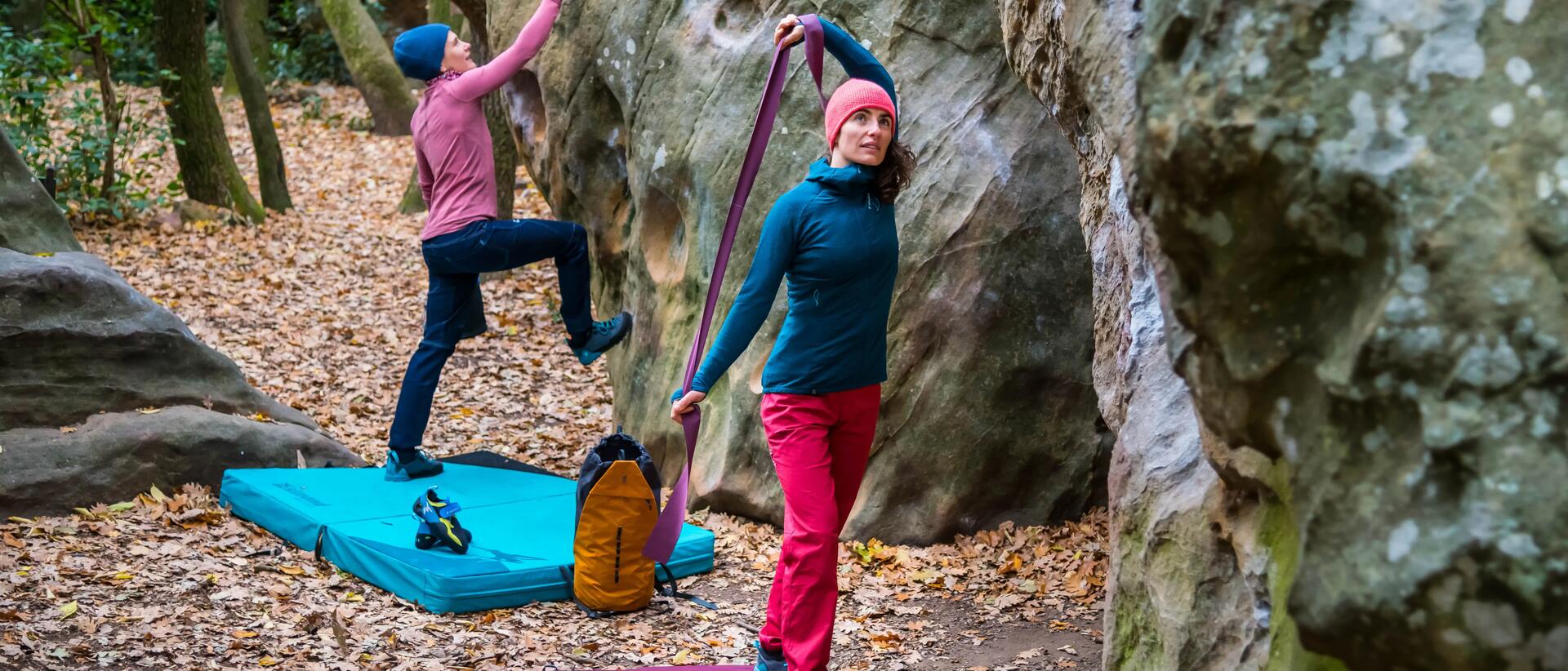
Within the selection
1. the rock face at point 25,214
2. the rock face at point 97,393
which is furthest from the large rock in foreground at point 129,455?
the rock face at point 25,214

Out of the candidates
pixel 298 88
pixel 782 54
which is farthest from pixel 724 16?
pixel 298 88

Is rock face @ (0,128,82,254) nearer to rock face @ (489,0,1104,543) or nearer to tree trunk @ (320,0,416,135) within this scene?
rock face @ (489,0,1104,543)

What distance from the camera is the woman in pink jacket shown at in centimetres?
625

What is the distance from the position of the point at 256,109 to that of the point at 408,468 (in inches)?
298

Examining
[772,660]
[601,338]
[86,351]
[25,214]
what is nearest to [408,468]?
[601,338]

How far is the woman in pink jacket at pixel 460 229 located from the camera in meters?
6.25

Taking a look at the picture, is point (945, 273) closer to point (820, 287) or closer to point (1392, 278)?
point (820, 287)

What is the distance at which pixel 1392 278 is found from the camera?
6.79ft

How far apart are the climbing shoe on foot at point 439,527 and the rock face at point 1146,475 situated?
107 inches

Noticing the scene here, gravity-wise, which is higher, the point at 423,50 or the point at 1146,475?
the point at 423,50

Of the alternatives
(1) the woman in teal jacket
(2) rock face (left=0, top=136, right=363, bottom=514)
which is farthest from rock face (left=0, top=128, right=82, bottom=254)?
(1) the woman in teal jacket

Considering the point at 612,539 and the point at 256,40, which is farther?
the point at 256,40

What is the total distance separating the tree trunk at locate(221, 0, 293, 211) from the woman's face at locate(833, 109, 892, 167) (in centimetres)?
1001

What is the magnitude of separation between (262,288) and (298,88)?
31.1 ft
